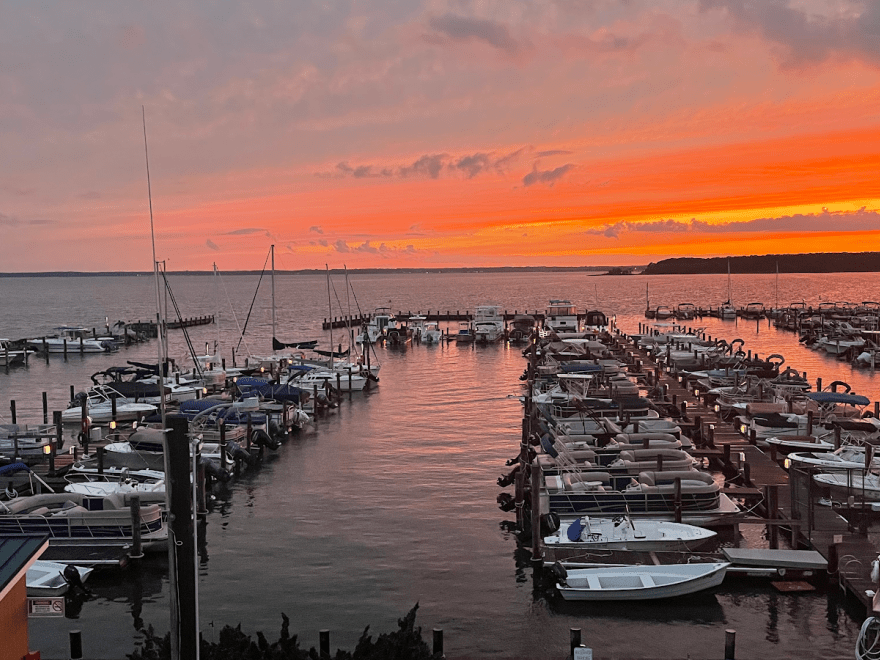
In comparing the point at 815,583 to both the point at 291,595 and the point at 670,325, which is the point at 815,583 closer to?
the point at 291,595

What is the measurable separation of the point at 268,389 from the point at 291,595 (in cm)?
2249

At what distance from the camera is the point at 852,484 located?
2352 centimetres

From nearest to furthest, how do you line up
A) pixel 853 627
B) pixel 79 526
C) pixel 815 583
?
1. pixel 853 627
2. pixel 815 583
3. pixel 79 526

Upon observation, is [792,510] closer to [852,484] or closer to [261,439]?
[852,484]

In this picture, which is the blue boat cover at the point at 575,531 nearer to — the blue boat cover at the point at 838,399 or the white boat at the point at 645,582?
the white boat at the point at 645,582

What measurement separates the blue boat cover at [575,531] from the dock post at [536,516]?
2.62ft

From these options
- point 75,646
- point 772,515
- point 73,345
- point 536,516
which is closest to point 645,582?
point 536,516

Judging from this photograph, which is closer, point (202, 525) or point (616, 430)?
point (202, 525)

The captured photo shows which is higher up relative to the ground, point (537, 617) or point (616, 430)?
point (616, 430)

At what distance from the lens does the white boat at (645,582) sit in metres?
18.2

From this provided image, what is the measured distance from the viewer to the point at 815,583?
736 inches

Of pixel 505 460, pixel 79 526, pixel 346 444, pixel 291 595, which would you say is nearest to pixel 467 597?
pixel 291 595

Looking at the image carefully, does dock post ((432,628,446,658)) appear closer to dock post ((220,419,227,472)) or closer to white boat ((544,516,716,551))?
white boat ((544,516,716,551))

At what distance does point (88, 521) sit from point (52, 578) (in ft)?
7.51
